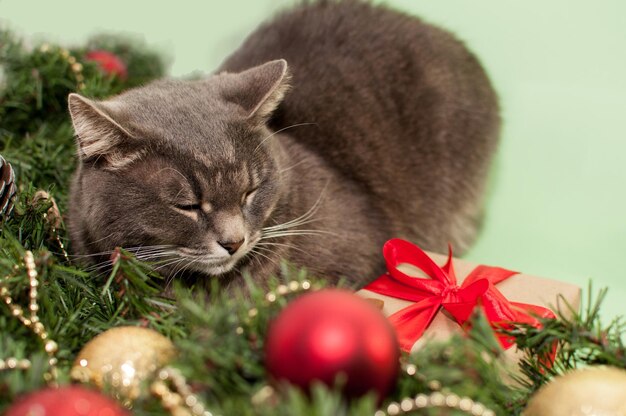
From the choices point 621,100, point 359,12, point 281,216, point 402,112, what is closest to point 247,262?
point 281,216

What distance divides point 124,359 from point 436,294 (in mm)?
512

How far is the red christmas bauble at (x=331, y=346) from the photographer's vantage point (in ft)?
1.81

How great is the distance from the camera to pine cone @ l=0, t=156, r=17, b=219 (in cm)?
93

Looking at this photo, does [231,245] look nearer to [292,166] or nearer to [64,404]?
[292,166]

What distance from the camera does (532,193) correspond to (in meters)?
1.67

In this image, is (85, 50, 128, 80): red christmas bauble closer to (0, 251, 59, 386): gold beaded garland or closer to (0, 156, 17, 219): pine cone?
(0, 156, 17, 219): pine cone

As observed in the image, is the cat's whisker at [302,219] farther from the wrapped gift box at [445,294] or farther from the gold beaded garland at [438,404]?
the gold beaded garland at [438,404]

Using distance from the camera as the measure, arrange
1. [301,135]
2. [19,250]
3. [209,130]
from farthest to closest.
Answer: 1. [301,135]
2. [209,130]
3. [19,250]

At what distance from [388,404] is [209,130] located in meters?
0.48

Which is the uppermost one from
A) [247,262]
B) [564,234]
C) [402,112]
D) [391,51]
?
[391,51]

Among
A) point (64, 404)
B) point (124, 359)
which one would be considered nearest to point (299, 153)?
point (124, 359)

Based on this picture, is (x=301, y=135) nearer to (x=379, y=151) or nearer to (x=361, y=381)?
(x=379, y=151)

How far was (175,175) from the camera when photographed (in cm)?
93

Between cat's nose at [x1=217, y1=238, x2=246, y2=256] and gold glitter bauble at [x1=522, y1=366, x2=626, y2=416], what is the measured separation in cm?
45
